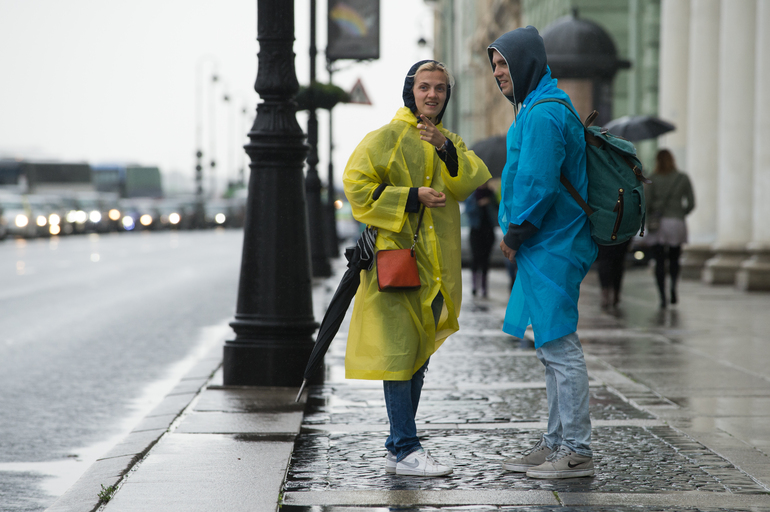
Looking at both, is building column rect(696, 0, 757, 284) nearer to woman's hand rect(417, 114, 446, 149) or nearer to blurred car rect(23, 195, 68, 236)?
woman's hand rect(417, 114, 446, 149)

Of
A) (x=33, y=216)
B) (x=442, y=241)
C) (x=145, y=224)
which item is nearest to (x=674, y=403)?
(x=442, y=241)

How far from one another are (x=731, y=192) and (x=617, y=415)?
11.7 m

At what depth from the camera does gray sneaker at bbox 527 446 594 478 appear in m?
4.72

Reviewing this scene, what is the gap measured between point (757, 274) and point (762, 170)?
4.88 feet

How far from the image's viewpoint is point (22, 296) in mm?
16109

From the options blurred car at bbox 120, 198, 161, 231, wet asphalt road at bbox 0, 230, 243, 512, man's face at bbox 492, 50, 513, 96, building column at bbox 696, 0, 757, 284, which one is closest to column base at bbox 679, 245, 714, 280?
building column at bbox 696, 0, 757, 284

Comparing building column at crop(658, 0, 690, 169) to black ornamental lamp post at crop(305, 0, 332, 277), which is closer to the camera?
black ornamental lamp post at crop(305, 0, 332, 277)

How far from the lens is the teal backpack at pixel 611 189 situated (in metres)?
4.78

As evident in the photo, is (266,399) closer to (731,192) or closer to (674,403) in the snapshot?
(674,403)

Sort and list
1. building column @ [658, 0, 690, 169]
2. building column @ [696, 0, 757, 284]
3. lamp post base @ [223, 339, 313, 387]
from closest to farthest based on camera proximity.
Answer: lamp post base @ [223, 339, 313, 387] → building column @ [696, 0, 757, 284] → building column @ [658, 0, 690, 169]

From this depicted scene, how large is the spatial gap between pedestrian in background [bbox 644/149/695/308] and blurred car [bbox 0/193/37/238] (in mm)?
32786

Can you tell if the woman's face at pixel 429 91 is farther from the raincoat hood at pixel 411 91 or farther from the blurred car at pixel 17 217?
the blurred car at pixel 17 217

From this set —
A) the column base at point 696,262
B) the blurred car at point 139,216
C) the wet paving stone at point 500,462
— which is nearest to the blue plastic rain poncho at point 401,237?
the wet paving stone at point 500,462

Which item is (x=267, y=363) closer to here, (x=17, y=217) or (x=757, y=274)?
(x=757, y=274)
